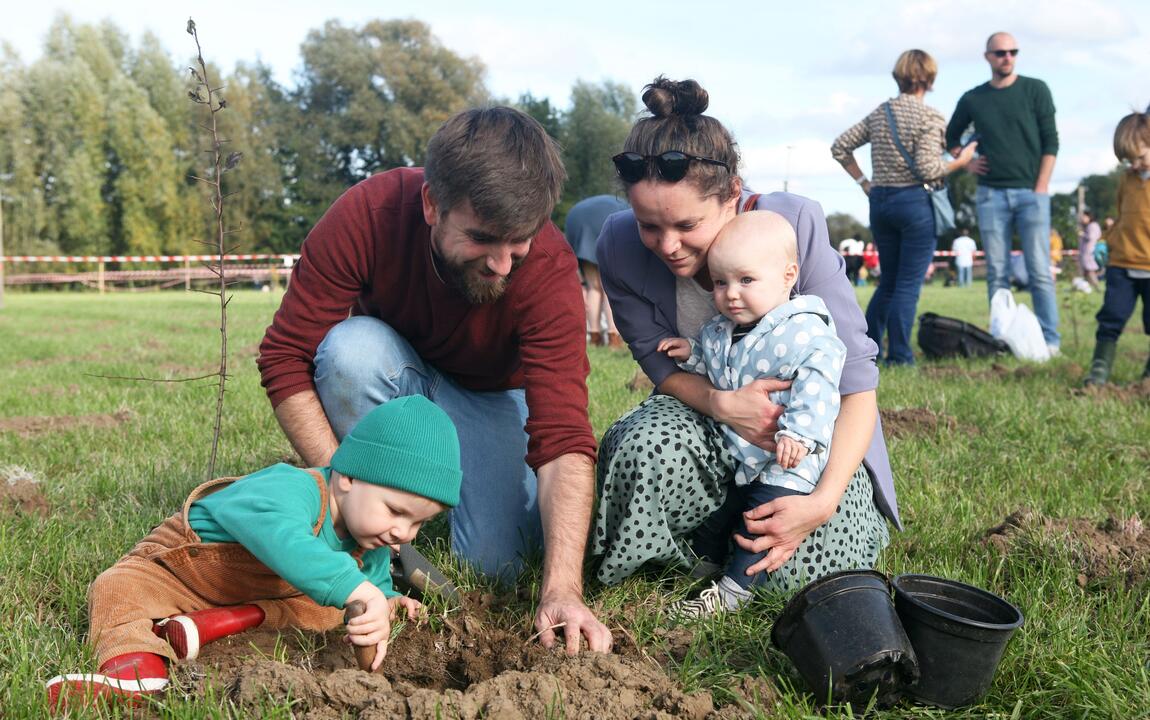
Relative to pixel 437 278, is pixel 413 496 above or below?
below

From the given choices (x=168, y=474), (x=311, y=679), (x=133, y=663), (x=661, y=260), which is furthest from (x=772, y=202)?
(x=168, y=474)

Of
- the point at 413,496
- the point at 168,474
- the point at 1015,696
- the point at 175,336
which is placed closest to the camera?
the point at 1015,696

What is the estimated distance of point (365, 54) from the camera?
49.0 m

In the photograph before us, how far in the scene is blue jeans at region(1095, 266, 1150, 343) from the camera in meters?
6.50

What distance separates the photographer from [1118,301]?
6.59 m

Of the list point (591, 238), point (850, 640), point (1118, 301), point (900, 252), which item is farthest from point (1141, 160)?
point (850, 640)

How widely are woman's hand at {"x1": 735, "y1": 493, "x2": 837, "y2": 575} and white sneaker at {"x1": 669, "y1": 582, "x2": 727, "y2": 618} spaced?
0.44ft

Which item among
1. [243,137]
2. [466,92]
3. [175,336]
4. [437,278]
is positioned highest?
[466,92]

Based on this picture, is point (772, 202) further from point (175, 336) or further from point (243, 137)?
point (243, 137)

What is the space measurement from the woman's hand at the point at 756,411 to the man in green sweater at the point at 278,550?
0.88 metres

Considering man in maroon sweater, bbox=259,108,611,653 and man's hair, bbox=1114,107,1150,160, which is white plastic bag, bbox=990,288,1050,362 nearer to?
man's hair, bbox=1114,107,1150,160

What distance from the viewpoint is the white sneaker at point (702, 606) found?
2.72 metres

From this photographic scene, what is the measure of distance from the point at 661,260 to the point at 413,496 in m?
1.21

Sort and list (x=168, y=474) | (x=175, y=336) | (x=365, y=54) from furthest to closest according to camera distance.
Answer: (x=365, y=54) < (x=175, y=336) < (x=168, y=474)
